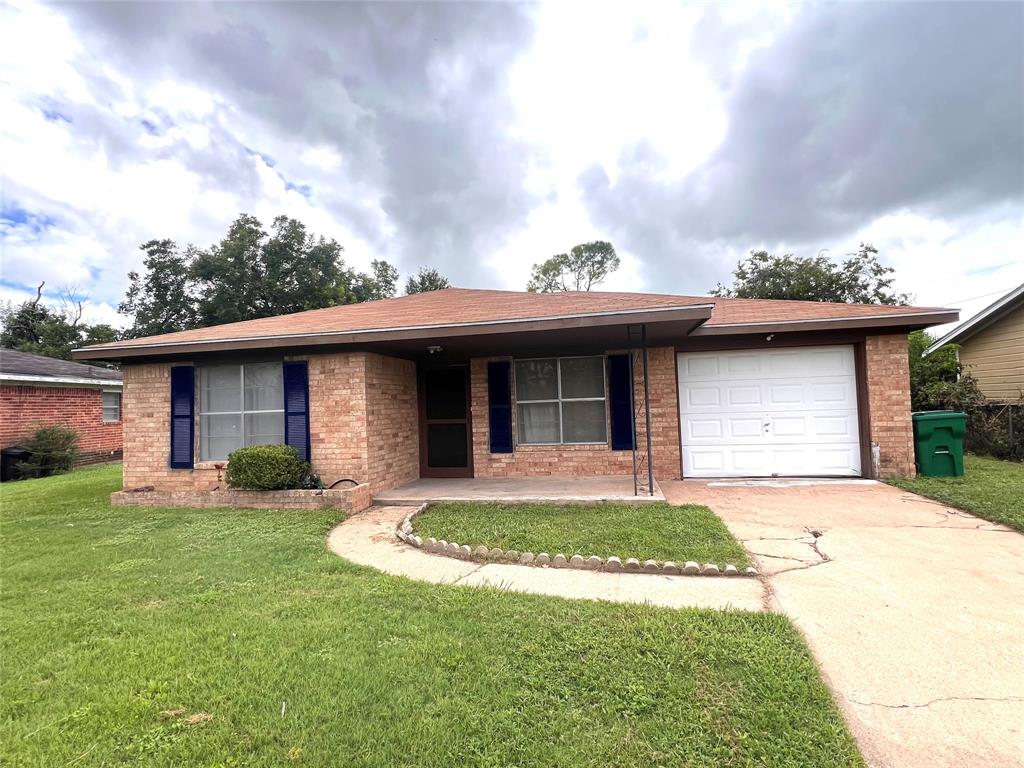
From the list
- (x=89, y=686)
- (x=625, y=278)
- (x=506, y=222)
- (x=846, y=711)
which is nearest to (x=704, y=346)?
(x=846, y=711)

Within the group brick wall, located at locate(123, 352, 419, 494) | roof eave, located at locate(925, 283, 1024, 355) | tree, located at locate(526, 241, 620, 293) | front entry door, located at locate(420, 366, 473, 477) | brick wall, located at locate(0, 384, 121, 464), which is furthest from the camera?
tree, located at locate(526, 241, 620, 293)

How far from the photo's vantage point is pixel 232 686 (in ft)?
8.05

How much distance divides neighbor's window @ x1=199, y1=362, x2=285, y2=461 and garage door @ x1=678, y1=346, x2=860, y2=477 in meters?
6.74

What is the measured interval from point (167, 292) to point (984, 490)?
36.1 m

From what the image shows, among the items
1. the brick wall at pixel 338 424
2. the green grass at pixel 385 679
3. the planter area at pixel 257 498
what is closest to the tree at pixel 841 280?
the brick wall at pixel 338 424

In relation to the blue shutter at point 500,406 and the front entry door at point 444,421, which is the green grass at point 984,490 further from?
the front entry door at point 444,421

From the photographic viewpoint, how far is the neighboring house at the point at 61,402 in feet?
41.4

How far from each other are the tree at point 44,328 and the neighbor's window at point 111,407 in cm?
2035

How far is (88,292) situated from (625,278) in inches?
1541

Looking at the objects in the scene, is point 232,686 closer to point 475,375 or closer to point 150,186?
point 475,375

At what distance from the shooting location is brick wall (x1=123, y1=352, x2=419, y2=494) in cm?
731

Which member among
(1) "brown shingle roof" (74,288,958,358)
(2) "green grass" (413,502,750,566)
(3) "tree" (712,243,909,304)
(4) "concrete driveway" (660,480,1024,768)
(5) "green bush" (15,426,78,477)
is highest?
(3) "tree" (712,243,909,304)

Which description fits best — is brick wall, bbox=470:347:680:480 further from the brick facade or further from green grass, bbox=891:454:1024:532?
green grass, bbox=891:454:1024:532

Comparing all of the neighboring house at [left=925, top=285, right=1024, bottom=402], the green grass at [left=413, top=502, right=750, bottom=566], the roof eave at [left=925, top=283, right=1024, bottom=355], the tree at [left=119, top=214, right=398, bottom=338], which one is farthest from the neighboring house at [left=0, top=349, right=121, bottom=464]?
the roof eave at [left=925, top=283, right=1024, bottom=355]
